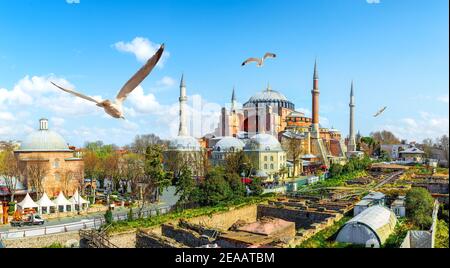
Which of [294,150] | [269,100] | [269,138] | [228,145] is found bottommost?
[294,150]

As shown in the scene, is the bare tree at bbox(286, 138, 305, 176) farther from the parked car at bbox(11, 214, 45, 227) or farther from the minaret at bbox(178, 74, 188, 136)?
the parked car at bbox(11, 214, 45, 227)

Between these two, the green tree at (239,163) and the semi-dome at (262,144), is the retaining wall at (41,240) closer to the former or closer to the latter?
the green tree at (239,163)

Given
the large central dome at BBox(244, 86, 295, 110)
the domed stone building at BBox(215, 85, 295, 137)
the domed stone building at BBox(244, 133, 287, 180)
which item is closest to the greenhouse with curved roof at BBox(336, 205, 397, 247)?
the domed stone building at BBox(244, 133, 287, 180)

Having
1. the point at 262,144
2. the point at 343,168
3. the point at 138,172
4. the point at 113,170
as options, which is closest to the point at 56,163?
the point at 113,170

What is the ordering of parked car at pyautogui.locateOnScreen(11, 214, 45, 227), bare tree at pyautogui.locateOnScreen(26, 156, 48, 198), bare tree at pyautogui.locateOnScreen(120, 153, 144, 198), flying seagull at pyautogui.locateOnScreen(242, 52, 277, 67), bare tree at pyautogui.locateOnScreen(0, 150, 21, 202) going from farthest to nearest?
1. bare tree at pyautogui.locateOnScreen(120, 153, 144, 198)
2. bare tree at pyautogui.locateOnScreen(26, 156, 48, 198)
3. bare tree at pyautogui.locateOnScreen(0, 150, 21, 202)
4. parked car at pyautogui.locateOnScreen(11, 214, 45, 227)
5. flying seagull at pyautogui.locateOnScreen(242, 52, 277, 67)

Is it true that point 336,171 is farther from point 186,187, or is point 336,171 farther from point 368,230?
point 368,230
